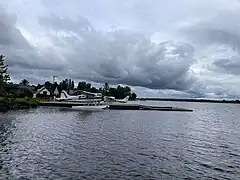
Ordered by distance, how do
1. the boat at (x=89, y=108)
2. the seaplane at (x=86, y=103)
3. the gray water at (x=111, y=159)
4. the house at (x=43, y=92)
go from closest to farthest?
the gray water at (x=111, y=159), the boat at (x=89, y=108), the seaplane at (x=86, y=103), the house at (x=43, y=92)

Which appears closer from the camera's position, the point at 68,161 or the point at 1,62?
the point at 68,161

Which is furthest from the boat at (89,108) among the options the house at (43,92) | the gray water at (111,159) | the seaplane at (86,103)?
the gray water at (111,159)

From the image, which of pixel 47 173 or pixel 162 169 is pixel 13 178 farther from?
pixel 162 169

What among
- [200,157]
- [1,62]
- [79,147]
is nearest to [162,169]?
[200,157]

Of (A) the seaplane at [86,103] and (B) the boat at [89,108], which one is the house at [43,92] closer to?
(A) the seaplane at [86,103]

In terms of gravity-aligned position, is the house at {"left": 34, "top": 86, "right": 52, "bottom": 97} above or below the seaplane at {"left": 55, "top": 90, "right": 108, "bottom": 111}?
above

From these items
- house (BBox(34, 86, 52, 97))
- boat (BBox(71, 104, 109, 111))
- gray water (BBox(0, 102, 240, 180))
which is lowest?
gray water (BBox(0, 102, 240, 180))

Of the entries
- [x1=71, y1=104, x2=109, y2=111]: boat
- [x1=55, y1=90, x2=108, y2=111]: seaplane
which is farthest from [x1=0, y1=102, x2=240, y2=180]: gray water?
[x1=55, y1=90, x2=108, y2=111]: seaplane

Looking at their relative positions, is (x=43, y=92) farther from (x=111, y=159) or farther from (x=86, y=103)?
(x=111, y=159)

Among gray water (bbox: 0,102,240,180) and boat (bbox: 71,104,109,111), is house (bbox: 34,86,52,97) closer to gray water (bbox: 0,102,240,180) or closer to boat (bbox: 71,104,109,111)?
boat (bbox: 71,104,109,111)

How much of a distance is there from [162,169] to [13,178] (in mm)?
10467

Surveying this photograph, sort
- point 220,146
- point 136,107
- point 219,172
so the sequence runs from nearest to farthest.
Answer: point 219,172, point 220,146, point 136,107

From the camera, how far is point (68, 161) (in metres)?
23.5

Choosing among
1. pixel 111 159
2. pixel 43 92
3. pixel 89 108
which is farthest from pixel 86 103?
pixel 111 159
